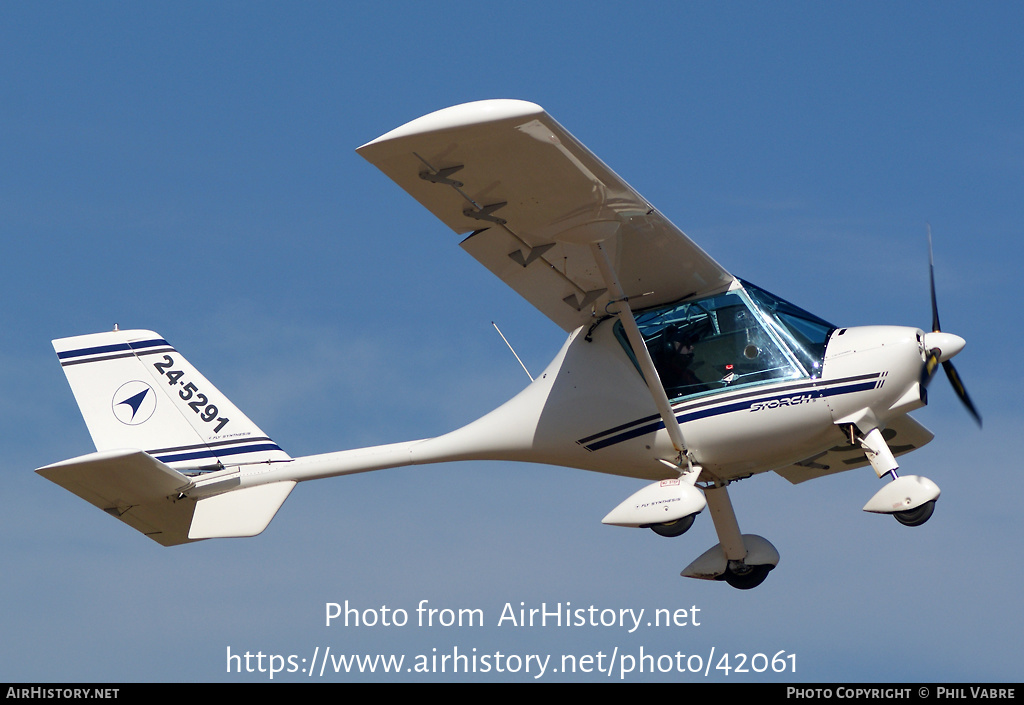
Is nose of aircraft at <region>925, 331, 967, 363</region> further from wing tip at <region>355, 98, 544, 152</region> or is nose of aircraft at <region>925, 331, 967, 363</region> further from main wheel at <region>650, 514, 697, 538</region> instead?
wing tip at <region>355, 98, 544, 152</region>

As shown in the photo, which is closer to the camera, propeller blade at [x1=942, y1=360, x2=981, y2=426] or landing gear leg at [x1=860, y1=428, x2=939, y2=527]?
landing gear leg at [x1=860, y1=428, x2=939, y2=527]

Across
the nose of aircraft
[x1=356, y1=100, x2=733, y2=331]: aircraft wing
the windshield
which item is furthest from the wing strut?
the nose of aircraft

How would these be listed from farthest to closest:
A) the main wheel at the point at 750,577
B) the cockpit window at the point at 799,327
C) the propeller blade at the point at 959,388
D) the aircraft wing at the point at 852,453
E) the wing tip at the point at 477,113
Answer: the aircraft wing at the point at 852,453
the main wheel at the point at 750,577
the propeller blade at the point at 959,388
the cockpit window at the point at 799,327
the wing tip at the point at 477,113

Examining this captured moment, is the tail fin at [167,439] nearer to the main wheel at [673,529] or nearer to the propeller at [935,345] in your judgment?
the main wheel at [673,529]

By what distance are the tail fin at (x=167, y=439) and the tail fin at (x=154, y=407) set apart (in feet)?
0.04

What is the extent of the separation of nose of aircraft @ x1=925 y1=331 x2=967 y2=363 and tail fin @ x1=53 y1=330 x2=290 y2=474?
23.4 feet

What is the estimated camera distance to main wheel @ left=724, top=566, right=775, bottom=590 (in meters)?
14.8

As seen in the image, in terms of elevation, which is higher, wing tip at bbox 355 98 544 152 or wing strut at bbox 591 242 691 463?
wing tip at bbox 355 98 544 152

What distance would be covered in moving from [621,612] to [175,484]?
5091 mm

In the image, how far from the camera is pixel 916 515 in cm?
1234

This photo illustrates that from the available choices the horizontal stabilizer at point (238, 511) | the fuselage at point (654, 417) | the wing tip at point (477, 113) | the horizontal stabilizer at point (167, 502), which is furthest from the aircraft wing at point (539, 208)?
the horizontal stabilizer at point (167, 502)

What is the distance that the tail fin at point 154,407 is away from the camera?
15.5m
